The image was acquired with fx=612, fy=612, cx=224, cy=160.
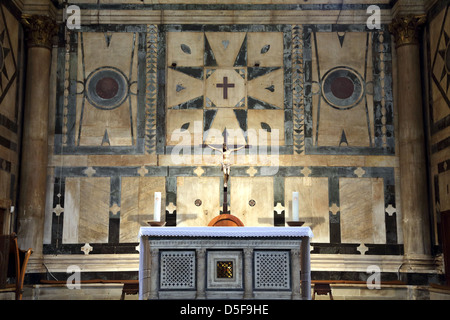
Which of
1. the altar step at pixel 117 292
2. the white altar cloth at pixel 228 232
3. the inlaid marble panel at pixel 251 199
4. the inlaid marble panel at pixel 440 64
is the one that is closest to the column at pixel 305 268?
the white altar cloth at pixel 228 232

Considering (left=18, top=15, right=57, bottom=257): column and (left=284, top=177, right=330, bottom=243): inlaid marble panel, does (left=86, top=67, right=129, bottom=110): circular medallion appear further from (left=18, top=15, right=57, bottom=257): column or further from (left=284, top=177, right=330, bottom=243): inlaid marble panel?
(left=284, top=177, right=330, bottom=243): inlaid marble panel

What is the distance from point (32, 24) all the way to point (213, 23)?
380 cm

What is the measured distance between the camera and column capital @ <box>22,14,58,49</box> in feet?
41.9

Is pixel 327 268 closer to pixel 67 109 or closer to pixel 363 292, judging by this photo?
pixel 363 292

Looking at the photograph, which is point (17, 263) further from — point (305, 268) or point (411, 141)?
point (411, 141)

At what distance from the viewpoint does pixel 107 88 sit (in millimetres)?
13086

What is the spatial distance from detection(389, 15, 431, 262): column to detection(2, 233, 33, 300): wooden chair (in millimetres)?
7267

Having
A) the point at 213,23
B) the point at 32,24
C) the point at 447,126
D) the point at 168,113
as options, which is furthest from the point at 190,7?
the point at 447,126

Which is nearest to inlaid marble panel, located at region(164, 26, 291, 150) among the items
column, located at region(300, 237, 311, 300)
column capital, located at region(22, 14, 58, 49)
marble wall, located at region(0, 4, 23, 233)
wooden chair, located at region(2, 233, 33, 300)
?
column capital, located at region(22, 14, 58, 49)

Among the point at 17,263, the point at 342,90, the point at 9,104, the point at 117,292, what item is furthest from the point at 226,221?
the point at 9,104

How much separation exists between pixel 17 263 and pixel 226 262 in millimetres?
3481

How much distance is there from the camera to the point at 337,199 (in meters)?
12.7

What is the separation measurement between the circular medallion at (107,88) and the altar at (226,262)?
524cm

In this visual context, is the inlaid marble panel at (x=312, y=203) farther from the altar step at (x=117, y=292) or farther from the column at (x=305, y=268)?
the column at (x=305, y=268)
